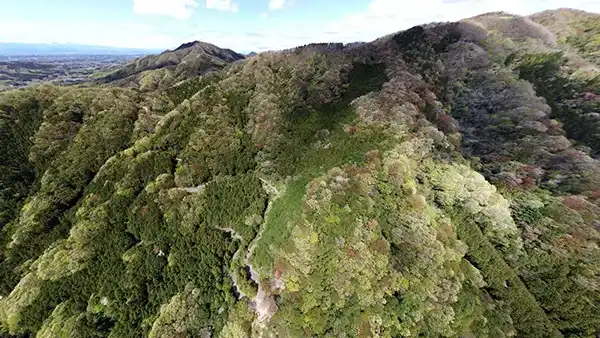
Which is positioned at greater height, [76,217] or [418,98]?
[418,98]

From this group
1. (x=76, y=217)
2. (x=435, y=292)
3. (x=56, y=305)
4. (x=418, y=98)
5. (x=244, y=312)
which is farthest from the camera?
(x=418, y=98)

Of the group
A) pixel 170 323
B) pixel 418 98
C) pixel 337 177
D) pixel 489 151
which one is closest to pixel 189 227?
pixel 170 323

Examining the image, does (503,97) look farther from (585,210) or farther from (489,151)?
(585,210)

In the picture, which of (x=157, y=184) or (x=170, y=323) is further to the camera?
(x=157, y=184)

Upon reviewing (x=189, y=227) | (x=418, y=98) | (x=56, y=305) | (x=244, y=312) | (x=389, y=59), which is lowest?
(x=56, y=305)

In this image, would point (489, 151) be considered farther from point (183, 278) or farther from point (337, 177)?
point (183, 278)

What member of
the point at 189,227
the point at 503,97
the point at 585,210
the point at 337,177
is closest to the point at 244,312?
the point at 189,227

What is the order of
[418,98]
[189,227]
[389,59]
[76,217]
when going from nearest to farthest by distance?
[189,227] → [76,217] → [418,98] → [389,59]
